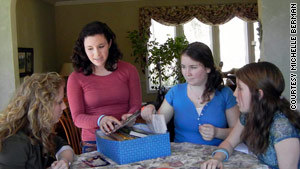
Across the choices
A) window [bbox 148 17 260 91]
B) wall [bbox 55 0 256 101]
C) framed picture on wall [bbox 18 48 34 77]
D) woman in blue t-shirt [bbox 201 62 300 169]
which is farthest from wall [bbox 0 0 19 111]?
window [bbox 148 17 260 91]

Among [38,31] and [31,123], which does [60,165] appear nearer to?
[31,123]

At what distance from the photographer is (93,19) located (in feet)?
A: 23.3

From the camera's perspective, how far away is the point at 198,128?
1.74 metres

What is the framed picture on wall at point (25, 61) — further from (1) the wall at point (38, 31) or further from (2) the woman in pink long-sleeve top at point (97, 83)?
(2) the woman in pink long-sleeve top at point (97, 83)

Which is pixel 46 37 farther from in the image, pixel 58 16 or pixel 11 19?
pixel 11 19

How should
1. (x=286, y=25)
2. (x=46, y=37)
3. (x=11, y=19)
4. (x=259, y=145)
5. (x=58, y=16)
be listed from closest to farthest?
(x=259, y=145), (x=286, y=25), (x=11, y=19), (x=46, y=37), (x=58, y=16)

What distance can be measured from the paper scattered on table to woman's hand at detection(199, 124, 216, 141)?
26 centimetres

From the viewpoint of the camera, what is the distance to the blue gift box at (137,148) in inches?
51.1

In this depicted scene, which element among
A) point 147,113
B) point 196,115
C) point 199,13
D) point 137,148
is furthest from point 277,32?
point 199,13

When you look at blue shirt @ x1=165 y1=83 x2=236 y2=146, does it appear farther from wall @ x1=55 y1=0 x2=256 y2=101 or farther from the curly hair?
wall @ x1=55 y1=0 x2=256 y2=101

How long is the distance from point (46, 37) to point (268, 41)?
4886 mm

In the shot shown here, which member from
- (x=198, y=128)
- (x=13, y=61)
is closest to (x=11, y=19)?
(x=13, y=61)

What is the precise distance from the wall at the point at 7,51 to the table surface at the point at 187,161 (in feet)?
7.47

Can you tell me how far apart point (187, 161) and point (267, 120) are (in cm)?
38
